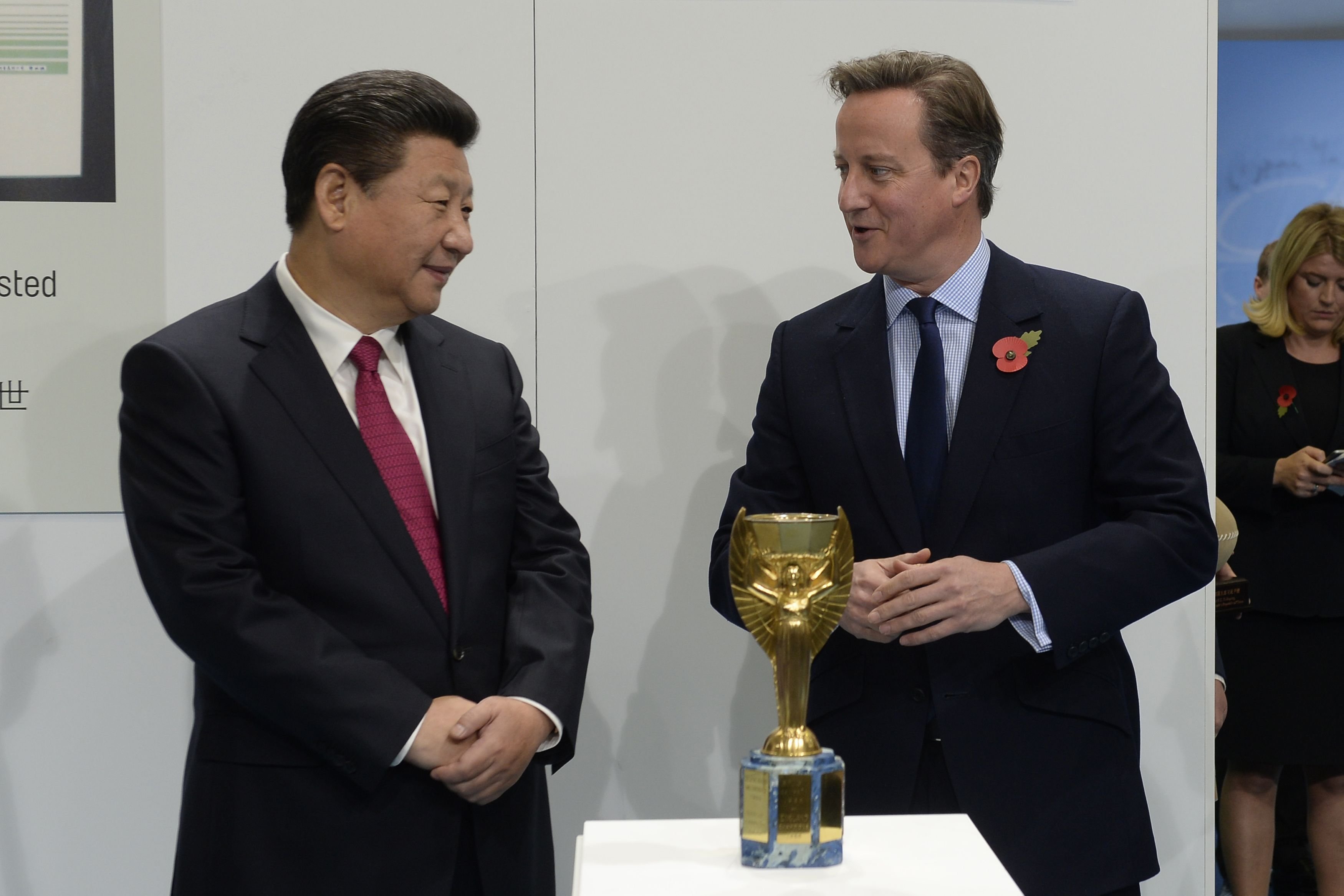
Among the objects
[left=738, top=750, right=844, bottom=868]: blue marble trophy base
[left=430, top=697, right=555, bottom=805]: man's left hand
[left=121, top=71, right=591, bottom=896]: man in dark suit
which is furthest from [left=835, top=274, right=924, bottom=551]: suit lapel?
[left=738, top=750, right=844, bottom=868]: blue marble trophy base

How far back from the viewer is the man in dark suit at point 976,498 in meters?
1.94

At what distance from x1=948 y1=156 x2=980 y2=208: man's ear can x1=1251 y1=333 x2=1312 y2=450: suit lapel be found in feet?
7.06

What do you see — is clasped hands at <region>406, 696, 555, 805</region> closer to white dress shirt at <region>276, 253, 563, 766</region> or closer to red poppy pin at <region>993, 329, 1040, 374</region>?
white dress shirt at <region>276, 253, 563, 766</region>

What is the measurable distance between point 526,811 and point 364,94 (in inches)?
42.7

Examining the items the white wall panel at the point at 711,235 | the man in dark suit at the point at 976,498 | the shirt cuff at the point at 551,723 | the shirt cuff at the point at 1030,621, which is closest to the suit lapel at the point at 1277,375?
the white wall panel at the point at 711,235

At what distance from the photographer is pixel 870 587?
184 cm

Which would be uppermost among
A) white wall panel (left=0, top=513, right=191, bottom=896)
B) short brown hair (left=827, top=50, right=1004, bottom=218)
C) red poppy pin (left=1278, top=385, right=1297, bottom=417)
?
short brown hair (left=827, top=50, right=1004, bottom=218)

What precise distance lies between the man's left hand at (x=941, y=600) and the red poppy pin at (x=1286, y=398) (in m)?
2.41

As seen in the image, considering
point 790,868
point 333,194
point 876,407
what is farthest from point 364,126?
point 790,868

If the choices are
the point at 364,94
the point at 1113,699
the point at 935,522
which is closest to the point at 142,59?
the point at 364,94

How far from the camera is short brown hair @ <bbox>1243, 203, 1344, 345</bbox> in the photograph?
3.88 m

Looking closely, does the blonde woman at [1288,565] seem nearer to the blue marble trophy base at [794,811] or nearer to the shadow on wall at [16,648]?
the blue marble trophy base at [794,811]

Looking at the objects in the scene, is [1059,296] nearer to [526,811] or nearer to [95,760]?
[526,811]

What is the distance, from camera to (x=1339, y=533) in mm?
3795
